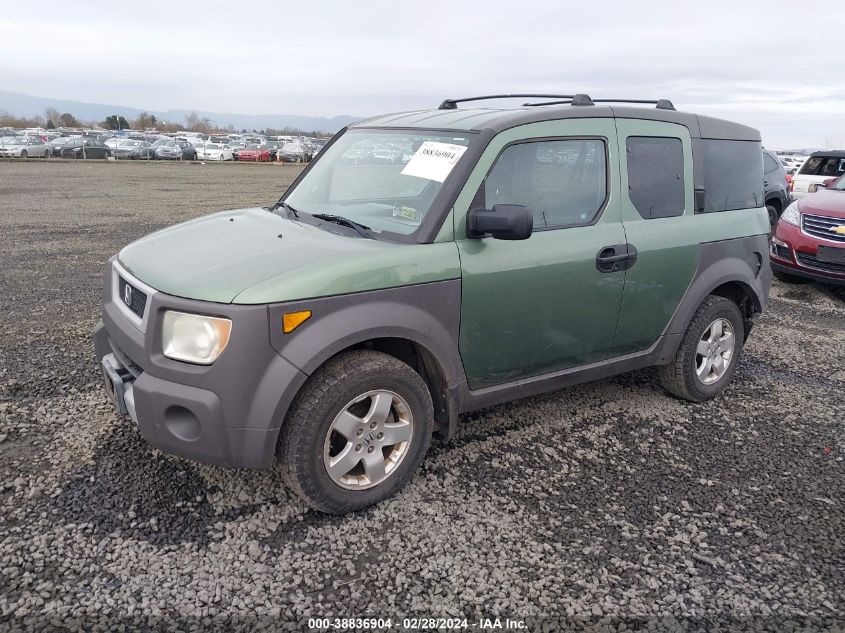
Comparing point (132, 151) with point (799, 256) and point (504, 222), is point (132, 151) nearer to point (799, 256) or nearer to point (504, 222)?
point (799, 256)

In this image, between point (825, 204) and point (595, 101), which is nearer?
point (595, 101)

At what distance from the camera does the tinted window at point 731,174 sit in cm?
431

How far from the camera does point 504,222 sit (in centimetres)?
307

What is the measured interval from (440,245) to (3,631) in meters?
2.32

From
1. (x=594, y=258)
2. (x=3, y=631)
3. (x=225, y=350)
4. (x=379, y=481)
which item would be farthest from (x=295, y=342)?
(x=594, y=258)

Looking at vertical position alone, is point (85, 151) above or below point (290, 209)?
below

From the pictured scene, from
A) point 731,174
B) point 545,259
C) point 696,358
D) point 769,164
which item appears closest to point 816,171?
point 769,164

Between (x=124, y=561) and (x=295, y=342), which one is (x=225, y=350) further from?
(x=124, y=561)

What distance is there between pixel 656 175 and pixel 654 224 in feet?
1.05

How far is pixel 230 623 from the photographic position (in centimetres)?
245

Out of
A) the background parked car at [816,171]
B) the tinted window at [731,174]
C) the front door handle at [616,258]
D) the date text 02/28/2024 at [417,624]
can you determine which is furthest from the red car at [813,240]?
the date text 02/28/2024 at [417,624]

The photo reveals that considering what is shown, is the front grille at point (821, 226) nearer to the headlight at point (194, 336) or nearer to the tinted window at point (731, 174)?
the tinted window at point (731, 174)

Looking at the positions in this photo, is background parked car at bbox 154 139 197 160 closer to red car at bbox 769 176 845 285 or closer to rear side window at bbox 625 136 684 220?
red car at bbox 769 176 845 285

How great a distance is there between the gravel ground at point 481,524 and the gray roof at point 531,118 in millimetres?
1818
